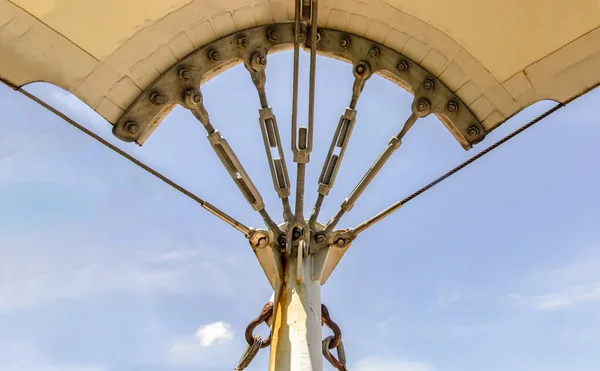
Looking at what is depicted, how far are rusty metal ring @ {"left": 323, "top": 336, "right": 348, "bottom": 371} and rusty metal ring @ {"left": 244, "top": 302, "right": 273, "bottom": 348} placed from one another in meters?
0.56

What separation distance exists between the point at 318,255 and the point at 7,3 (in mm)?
3571

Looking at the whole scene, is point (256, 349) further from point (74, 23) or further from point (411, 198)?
point (74, 23)

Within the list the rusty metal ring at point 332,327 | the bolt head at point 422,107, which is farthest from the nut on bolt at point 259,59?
the rusty metal ring at point 332,327

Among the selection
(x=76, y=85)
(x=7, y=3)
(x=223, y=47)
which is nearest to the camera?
(x=7, y=3)

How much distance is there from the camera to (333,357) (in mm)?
5445

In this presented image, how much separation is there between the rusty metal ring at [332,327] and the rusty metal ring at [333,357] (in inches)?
1.3

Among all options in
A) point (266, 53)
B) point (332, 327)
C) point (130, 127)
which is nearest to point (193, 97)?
point (130, 127)

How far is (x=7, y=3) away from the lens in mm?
4844

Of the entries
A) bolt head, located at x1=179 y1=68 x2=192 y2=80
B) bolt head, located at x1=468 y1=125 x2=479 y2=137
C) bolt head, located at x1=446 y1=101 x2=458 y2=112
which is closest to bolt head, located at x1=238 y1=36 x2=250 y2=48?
bolt head, located at x1=179 y1=68 x2=192 y2=80

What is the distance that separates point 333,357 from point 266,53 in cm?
306

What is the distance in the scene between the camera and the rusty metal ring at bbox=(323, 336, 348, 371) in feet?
17.7

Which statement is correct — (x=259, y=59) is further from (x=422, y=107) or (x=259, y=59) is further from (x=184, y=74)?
(x=422, y=107)

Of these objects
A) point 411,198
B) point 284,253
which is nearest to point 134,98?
point 284,253

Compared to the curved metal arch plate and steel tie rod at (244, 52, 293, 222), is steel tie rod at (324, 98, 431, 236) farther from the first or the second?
steel tie rod at (244, 52, 293, 222)
